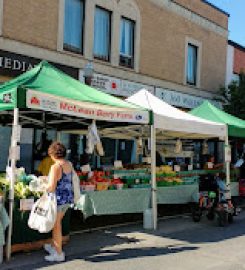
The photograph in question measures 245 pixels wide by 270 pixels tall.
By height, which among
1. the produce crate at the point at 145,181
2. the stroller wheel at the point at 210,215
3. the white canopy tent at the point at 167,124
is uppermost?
the white canopy tent at the point at 167,124

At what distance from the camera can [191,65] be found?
69.6 feet

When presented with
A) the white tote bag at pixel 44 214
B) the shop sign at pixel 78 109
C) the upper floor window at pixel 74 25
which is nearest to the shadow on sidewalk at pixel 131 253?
the white tote bag at pixel 44 214

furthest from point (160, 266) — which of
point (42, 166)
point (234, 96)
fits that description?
point (234, 96)

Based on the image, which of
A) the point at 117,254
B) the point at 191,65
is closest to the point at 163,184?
the point at 117,254

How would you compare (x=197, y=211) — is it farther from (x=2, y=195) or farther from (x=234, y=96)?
(x=234, y=96)

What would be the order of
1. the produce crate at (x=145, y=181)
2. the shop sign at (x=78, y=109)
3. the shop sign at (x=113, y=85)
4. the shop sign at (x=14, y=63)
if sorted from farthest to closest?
the shop sign at (x=113, y=85) → the shop sign at (x=14, y=63) → the produce crate at (x=145, y=181) → the shop sign at (x=78, y=109)

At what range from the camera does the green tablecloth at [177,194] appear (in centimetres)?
1067

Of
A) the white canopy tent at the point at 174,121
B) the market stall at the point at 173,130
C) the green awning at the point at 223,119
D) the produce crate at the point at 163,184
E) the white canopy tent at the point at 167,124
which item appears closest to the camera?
the white canopy tent at the point at 167,124

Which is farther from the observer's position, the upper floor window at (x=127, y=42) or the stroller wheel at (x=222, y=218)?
the upper floor window at (x=127, y=42)

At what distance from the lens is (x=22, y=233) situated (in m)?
7.14

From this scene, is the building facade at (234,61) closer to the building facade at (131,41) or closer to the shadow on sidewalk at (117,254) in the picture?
the building facade at (131,41)

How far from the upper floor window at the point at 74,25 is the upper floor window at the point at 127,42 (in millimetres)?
2068

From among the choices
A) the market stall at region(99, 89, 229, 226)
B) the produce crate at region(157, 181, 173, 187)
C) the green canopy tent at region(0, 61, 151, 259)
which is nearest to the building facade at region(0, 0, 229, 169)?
the market stall at region(99, 89, 229, 226)

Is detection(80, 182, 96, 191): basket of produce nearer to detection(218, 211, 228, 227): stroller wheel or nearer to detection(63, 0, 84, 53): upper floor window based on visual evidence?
detection(218, 211, 228, 227): stroller wheel
